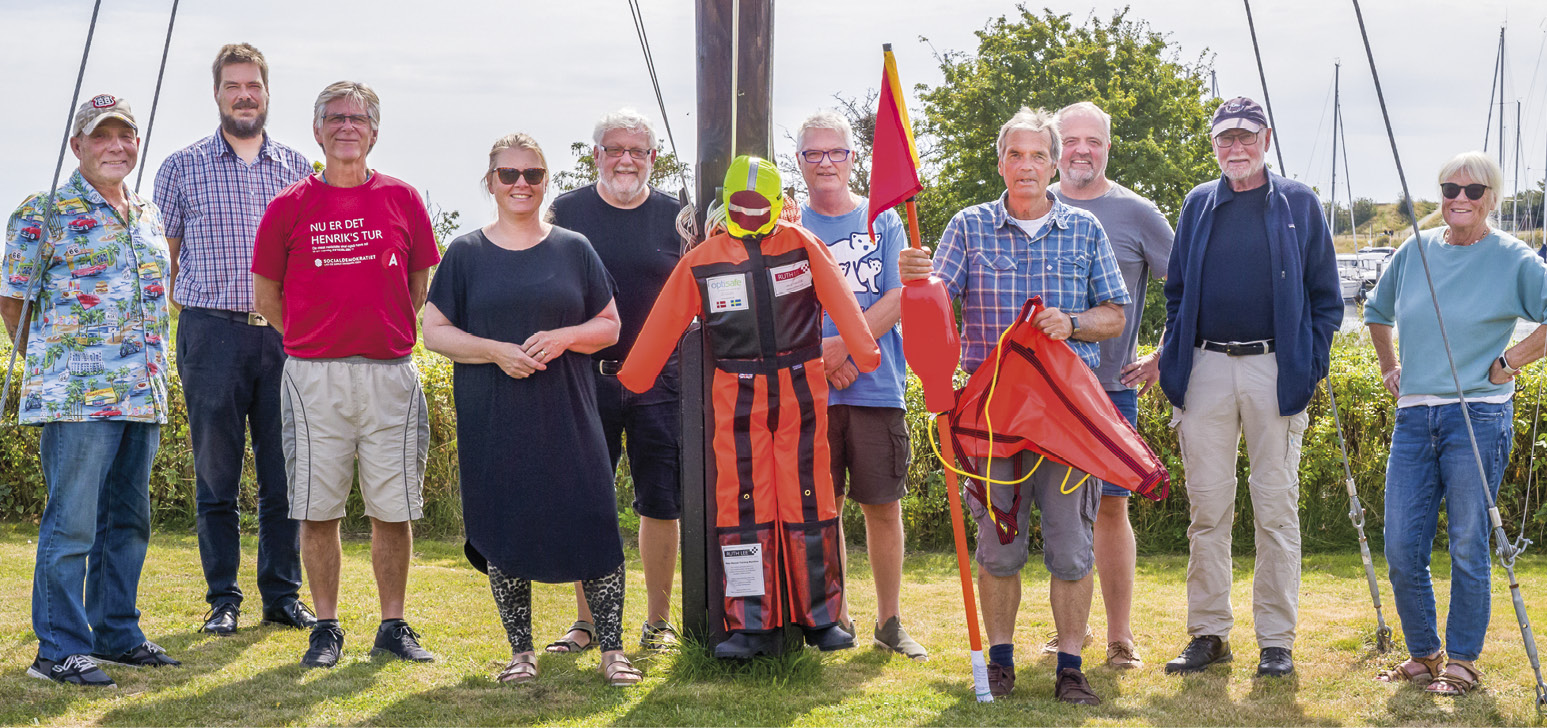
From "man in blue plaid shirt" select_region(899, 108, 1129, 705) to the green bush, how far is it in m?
2.41

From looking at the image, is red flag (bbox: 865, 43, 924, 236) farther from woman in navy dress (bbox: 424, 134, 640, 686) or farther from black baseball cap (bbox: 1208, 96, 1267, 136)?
black baseball cap (bbox: 1208, 96, 1267, 136)

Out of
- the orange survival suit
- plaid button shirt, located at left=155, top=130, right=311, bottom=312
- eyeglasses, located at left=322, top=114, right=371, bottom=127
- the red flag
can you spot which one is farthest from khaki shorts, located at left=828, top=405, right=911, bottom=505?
plaid button shirt, located at left=155, top=130, right=311, bottom=312

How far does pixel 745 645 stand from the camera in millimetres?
4234

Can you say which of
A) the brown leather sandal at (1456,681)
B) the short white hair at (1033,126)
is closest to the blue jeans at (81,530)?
the short white hair at (1033,126)

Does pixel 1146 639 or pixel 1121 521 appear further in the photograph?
pixel 1146 639

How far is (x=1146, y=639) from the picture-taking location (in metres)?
5.19

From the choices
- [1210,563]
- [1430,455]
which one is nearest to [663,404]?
[1210,563]

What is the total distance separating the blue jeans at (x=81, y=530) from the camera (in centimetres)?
433

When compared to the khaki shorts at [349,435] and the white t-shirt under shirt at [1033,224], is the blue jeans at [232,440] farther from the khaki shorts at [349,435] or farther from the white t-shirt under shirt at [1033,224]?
the white t-shirt under shirt at [1033,224]

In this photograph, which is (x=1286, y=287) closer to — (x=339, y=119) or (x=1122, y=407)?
(x=1122, y=407)

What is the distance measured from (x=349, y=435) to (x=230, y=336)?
851 mm

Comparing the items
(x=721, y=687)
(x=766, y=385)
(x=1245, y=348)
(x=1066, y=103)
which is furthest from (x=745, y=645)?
(x=1066, y=103)

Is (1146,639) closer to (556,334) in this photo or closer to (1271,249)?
(1271,249)

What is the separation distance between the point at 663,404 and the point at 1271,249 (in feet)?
7.32
